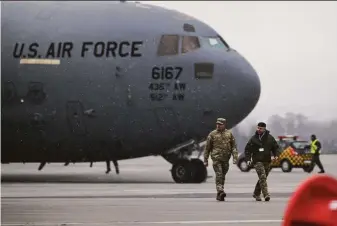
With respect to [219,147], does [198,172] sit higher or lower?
lower

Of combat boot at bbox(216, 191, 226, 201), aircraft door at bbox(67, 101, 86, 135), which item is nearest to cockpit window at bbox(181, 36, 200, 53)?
aircraft door at bbox(67, 101, 86, 135)

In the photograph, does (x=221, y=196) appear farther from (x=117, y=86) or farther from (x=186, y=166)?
(x=117, y=86)

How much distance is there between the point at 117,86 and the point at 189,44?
9.06 ft

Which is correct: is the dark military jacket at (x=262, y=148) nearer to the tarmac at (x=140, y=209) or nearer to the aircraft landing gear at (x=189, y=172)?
the tarmac at (x=140, y=209)

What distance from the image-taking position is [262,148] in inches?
686

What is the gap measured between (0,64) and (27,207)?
38.0 feet

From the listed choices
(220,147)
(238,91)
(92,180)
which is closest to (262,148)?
(220,147)

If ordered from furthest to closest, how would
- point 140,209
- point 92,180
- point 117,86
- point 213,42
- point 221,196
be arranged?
point 92,180 → point 213,42 → point 117,86 → point 221,196 → point 140,209

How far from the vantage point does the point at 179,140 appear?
25.0 metres

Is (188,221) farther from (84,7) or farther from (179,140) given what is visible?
(84,7)

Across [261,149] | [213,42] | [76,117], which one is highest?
[213,42]

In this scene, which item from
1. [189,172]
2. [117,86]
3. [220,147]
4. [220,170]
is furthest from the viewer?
[189,172]

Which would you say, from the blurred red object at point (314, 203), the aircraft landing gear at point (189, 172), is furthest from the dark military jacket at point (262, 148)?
the blurred red object at point (314, 203)

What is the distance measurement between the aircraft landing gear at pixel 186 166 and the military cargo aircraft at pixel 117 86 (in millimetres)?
36
